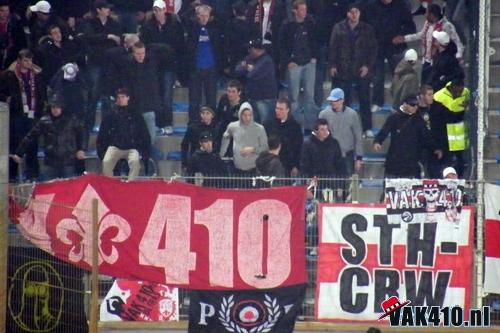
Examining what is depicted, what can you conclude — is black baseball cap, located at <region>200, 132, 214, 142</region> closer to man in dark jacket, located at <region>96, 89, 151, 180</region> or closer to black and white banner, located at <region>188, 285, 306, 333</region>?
man in dark jacket, located at <region>96, 89, 151, 180</region>

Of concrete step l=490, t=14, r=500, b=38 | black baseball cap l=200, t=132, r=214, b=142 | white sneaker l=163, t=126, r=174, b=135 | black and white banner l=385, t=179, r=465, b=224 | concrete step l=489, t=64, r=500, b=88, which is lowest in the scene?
black and white banner l=385, t=179, r=465, b=224

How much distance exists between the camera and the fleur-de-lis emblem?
58.5 ft

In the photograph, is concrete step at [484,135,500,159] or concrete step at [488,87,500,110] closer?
concrete step at [484,135,500,159]

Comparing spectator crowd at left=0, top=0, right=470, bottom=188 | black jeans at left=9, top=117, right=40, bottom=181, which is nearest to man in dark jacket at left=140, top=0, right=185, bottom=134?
spectator crowd at left=0, top=0, right=470, bottom=188

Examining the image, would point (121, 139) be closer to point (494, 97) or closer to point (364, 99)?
point (364, 99)

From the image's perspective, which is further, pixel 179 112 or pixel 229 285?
pixel 179 112

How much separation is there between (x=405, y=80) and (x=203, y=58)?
10.4 ft

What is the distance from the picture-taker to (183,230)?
1806 centimetres

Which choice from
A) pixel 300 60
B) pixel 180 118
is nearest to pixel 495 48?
pixel 300 60

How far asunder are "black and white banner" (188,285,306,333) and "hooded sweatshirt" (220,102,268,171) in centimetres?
334

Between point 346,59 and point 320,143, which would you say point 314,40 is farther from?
point 320,143

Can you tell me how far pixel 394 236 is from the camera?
18125 mm

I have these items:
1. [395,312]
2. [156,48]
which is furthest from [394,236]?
[156,48]

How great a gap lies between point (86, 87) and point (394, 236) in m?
6.73
